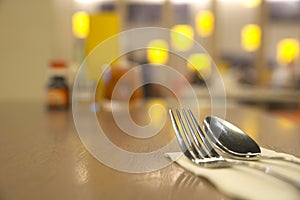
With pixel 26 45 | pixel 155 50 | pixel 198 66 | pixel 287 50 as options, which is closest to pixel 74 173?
pixel 155 50

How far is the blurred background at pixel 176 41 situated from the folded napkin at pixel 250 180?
0.76 meters

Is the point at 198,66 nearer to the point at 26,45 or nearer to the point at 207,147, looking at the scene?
the point at 26,45

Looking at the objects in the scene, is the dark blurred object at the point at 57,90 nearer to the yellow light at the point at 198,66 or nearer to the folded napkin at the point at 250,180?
the yellow light at the point at 198,66

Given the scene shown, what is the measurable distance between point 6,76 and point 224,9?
4.89 m

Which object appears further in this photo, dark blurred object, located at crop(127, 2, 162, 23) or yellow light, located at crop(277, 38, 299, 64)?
yellow light, located at crop(277, 38, 299, 64)

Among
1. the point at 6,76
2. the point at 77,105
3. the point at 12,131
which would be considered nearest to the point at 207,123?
the point at 12,131

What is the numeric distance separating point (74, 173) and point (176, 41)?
1.33 metres

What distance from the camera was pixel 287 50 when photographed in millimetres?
6883

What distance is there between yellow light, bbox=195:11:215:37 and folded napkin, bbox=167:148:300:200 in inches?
215

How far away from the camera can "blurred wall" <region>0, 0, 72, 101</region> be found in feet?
5.52

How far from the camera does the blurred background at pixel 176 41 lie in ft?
5.56

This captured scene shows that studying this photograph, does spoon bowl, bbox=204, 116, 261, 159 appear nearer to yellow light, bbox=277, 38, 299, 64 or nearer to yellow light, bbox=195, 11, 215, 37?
yellow light, bbox=195, 11, 215, 37

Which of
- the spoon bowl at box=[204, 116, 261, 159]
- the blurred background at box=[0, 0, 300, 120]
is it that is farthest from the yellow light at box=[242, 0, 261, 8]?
the spoon bowl at box=[204, 116, 261, 159]

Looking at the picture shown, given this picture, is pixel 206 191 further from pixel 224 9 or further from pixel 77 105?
pixel 224 9
